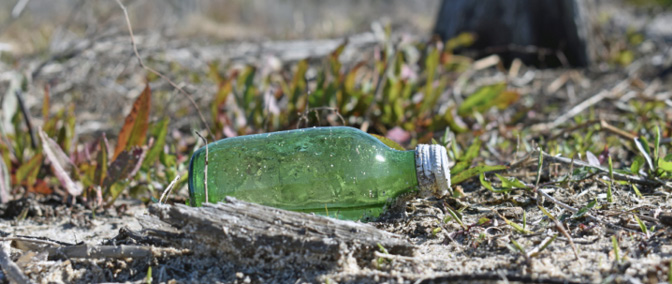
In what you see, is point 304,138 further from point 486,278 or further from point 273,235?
point 486,278

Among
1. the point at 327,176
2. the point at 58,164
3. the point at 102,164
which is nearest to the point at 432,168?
the point at 327,176

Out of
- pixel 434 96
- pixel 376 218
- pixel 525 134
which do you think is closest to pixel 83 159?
pixel 376 218

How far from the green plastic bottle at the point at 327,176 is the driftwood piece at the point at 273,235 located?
197mm

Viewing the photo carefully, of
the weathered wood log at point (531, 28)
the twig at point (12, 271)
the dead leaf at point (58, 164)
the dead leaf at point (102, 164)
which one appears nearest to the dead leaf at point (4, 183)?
the dead leaf at point (58, 164)

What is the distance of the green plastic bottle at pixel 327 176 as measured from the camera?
163 centimetres

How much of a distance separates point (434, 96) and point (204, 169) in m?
1.72

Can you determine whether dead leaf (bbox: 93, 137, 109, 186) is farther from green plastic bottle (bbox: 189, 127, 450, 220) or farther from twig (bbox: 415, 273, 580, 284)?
twig (bbox: 415, 273, 580, 284)

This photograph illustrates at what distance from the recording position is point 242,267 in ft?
4.71

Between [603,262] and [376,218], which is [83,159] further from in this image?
[603,262]

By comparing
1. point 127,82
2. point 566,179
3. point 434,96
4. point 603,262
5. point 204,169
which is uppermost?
point 127,82

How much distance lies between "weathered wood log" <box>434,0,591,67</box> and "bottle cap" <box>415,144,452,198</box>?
3229mm

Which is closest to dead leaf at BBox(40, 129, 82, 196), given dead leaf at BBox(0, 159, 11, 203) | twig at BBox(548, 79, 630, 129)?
dead leaf at BBox(0, 159, 11, 203)

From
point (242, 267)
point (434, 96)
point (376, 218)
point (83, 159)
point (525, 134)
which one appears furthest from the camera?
point (434, 96)

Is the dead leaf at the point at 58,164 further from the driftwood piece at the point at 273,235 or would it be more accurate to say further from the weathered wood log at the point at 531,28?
the weathered wood log at the point at 531,28
